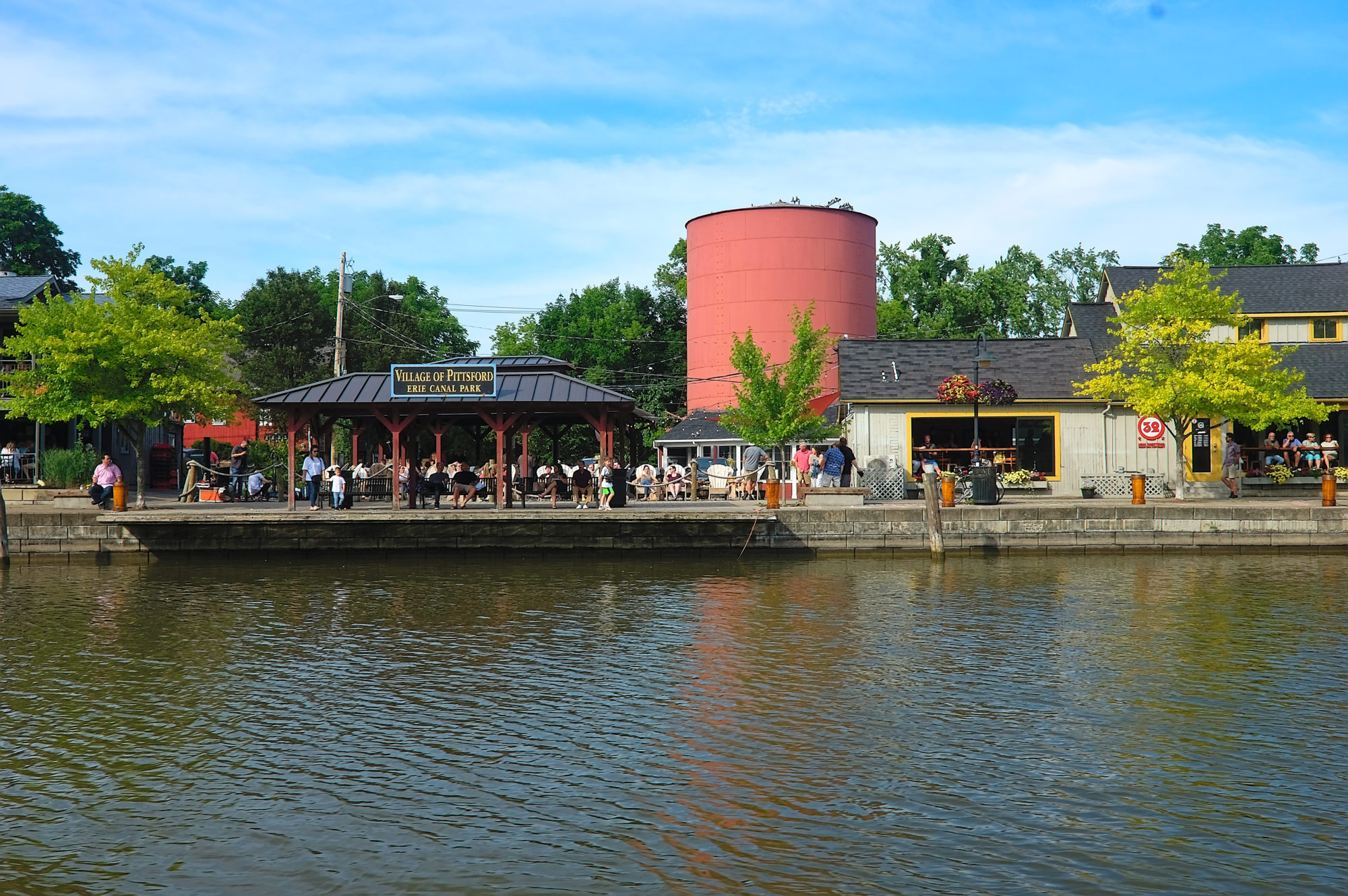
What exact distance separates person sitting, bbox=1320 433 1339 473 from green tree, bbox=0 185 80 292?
54.8 metres

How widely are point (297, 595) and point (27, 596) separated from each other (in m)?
4.61

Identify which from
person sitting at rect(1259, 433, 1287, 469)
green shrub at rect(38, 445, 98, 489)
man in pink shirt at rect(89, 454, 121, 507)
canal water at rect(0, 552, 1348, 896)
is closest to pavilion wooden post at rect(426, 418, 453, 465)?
man in pink shirt at rect(89, 454, 121, 507)

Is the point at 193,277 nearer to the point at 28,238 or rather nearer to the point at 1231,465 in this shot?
the point at 28,238

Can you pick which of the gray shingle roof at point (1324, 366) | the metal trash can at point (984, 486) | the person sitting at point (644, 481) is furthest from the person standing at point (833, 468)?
the gray shingle roof at point (1324, 366)

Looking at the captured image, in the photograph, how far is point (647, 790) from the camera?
8.76 metres

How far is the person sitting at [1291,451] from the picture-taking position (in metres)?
31.2

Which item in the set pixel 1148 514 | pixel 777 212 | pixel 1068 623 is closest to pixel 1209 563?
pixel 1148 514

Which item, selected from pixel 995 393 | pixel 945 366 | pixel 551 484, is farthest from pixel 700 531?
pixel 945 366

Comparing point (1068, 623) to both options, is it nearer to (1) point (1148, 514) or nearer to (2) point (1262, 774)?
(2) point (1262, 774)

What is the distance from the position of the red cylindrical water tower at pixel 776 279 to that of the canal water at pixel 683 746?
27.3 metres

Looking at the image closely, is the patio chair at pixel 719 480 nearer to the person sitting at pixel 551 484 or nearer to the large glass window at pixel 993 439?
the person sitting at pixel 551 484

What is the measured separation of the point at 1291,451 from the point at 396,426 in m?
23.4

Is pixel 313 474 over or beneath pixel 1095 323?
beneath

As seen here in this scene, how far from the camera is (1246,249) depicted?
208 feet
